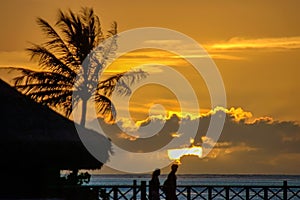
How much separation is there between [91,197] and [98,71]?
7990mm

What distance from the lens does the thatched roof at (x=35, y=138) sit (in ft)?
80.6

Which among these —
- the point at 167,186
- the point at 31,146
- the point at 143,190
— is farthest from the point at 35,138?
the point at 143,190

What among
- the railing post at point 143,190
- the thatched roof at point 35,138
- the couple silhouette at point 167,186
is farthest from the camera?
the railing post at point 143,190

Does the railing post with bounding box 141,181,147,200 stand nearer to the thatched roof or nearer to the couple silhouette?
the thatched roof

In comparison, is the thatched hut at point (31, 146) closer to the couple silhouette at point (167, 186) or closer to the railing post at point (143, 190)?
the couple silhouette at point (167, 186)

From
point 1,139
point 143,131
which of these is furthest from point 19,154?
point 143,131

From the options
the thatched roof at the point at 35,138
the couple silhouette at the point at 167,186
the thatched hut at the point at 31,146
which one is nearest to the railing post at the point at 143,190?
the thatched roof at the point at 35,138

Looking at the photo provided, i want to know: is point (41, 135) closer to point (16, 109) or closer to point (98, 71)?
point (16, 109)

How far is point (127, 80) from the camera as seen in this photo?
35531mm

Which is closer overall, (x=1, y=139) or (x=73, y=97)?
(x=1, y=139)

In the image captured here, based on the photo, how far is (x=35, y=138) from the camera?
25.0 metres

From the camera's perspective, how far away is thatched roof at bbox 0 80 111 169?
24.6 meters

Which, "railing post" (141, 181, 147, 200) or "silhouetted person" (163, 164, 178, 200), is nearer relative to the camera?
"silhouetted person" (163, 164, 178, 200)

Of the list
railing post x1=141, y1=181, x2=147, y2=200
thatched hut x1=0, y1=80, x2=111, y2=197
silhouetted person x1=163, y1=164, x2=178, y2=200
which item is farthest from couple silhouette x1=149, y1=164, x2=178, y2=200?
railing post x1=141, y1=181, x2=147, y2=200
